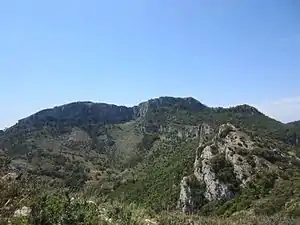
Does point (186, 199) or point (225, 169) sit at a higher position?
point (225, 169)

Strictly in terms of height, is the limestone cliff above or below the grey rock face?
above

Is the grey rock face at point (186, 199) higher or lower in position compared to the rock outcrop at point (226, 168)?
lower

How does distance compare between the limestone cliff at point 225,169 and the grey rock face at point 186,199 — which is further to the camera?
the grey rock face at point 186,199

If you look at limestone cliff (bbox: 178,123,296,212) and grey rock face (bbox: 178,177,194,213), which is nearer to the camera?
limestone cliff (bbox: 178,123,296,212)

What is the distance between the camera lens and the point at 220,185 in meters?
58.4

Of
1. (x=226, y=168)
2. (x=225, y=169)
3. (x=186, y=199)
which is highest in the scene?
(x=226, y=168)

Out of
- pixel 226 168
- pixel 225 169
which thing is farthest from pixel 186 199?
pixel 226 168

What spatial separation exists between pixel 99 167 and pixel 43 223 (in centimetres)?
16892

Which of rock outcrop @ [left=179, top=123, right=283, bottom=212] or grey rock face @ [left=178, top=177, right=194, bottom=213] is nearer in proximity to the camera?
rock outcrop @ [left=179, top=123, right=283, bottom=212]

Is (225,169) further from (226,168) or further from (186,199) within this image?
(186,199)

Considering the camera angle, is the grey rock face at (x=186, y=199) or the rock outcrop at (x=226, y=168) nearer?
the rock outcrop at (x=226, y=168)

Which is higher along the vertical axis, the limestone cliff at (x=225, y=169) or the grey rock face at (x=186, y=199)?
the limestone cliff at (x=225, y=169)

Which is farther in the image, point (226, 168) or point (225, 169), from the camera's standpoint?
point (226, 168)

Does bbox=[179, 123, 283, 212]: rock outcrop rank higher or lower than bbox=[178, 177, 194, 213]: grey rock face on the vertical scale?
higher
